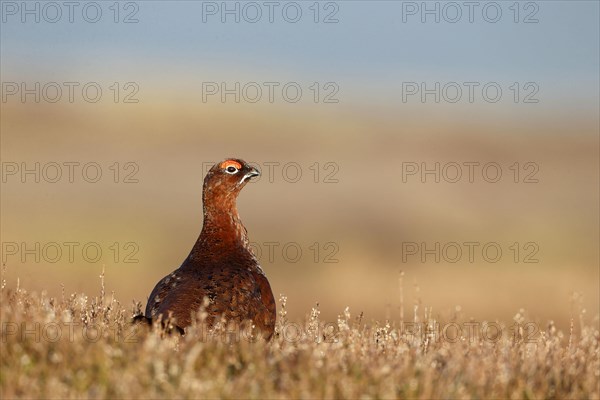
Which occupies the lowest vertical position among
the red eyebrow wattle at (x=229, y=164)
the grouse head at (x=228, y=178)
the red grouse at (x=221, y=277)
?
the red grouse at (x=221, y=277)

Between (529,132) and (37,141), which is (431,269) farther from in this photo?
(529,132)

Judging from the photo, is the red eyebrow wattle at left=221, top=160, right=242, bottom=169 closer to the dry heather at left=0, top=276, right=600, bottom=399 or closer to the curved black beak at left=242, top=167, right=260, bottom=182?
the curved black beak at left=242, top=167, right=260, bottom=182

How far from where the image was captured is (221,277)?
8258mm

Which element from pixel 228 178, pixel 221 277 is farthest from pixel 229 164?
pixel 221 277

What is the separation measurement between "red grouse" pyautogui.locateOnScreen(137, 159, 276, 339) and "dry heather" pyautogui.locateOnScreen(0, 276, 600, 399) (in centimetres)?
80

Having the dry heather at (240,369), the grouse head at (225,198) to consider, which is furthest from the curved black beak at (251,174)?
the dry heather at (240,369)

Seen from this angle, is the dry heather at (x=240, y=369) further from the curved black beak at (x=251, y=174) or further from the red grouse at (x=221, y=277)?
the curved black beak at (x=251, y=174)

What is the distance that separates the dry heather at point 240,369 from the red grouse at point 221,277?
803 mm

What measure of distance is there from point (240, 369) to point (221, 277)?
2470 millimetres

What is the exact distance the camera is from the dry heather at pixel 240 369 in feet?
17.2

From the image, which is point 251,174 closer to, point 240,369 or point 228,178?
point 228,178

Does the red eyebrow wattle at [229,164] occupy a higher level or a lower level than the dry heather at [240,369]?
higher

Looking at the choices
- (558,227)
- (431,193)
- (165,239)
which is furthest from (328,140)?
(165,239)

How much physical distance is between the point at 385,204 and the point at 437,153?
25648mm
